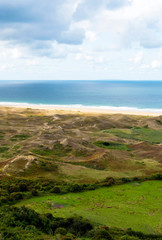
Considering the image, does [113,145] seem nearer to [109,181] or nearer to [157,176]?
[157,176]

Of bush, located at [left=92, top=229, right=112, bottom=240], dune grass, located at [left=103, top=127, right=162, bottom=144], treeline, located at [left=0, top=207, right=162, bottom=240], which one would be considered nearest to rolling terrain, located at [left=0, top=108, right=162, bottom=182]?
dune grass, located at [left=103, top=127, right=162, bottom=144]

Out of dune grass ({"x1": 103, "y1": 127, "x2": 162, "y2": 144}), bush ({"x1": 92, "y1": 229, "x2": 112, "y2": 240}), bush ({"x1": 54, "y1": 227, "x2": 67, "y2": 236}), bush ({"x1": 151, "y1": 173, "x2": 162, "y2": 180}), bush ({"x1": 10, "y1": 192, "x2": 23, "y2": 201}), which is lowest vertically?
bush ({"x1": 54, "y1": 227, "x2": 67, "y2": 236})

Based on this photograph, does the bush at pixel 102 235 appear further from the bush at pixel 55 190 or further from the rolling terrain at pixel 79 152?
the rolling terrain at pixel 79 152

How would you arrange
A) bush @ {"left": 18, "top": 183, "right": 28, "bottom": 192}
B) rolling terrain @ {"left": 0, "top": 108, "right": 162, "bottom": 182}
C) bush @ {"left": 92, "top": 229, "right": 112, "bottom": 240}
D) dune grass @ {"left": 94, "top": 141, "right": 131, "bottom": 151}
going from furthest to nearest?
dune grass @ {"left": 94, "top": 141, "right": 131, "bottom": 151}, rolling terrain @ {"left": 0, "top": 108, "right": 162, "bottom": 182}, bush @ {"left": 18, "top": 183, "right": 28, "bottom": 192}, bush @ {"left": 92, "top": 229, "right": 112, "bottom": 240}

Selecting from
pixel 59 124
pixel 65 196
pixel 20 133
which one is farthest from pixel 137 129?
pixel 65 196

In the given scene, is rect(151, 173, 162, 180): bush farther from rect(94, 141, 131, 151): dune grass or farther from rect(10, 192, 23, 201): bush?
rect(10, 192, 23, 201): bush

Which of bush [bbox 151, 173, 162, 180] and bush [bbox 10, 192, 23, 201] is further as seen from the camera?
bush [bbox 151, 173, 162, 180]

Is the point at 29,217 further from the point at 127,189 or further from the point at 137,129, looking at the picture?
the point at 137,129
